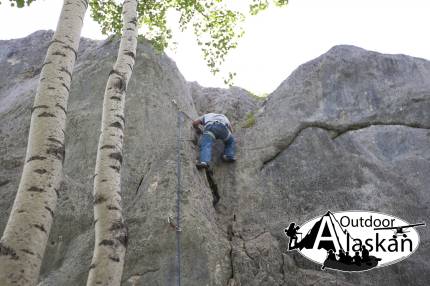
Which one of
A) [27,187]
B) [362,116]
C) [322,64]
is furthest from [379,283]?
[322,64]

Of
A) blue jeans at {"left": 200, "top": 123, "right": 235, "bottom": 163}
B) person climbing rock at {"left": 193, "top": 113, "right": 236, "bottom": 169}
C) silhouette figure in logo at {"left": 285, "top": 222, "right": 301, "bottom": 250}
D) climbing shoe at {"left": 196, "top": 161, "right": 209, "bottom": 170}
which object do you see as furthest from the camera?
person climbing rock at {"left": 193, "top": 113, "right": 236, "bottom": 169}

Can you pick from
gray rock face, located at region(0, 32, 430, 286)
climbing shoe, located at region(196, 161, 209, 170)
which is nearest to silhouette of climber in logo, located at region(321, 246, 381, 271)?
gray rock face, located at region(0, 32, 430, 286)

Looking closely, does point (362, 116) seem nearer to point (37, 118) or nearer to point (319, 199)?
point (319, 199)

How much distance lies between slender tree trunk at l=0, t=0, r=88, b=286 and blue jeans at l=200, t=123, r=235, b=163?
5373mm

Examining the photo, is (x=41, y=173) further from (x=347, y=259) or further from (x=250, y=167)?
(x=250, y=167)

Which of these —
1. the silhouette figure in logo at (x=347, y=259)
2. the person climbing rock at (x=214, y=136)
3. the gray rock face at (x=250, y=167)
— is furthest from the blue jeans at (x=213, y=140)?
the silhouette figure in logo at (x=347, y=259)

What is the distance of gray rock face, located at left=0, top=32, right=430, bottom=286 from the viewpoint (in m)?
7.95

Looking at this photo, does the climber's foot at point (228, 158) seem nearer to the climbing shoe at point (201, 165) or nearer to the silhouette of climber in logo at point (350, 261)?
the climbing shoe at point (201, 165)

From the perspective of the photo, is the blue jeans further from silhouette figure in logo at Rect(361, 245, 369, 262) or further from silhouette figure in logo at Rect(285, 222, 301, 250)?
silhouette figure in logo at Rect(361, 245, 369, 262)

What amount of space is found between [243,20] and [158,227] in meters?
8.42

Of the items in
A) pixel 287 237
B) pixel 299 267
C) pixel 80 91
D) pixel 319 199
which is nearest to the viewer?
pixel 299 267

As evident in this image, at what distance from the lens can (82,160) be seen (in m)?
10.2

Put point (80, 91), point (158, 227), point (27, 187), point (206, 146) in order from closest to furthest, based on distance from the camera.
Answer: point (27, 187) → point (158, 227) → point (206, 146) → point (80, 91)

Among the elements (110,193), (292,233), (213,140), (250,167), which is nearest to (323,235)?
(292,233)
